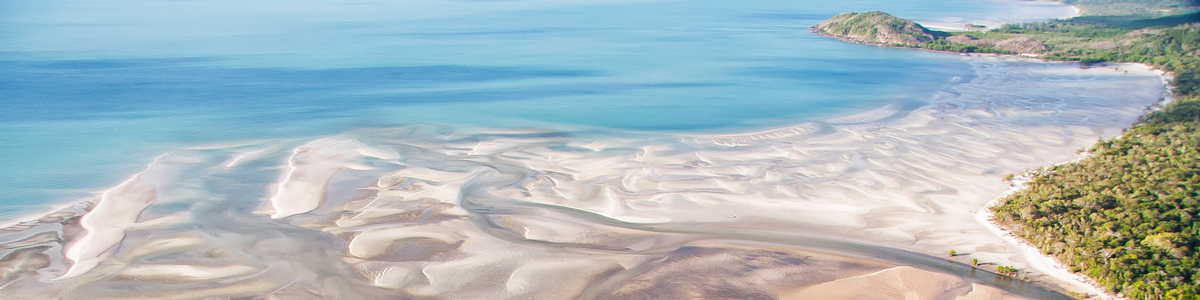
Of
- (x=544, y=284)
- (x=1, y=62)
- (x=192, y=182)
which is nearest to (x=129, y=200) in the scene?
(x=192, y=182)

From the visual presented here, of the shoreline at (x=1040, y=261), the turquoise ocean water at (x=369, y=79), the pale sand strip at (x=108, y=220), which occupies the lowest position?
the shoreline at (x=1040, y=261)

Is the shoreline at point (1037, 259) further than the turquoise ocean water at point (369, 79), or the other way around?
the turquoise ocean water at point (369, 79)

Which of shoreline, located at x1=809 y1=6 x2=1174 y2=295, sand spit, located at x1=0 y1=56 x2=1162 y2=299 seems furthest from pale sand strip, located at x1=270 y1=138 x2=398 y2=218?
shoreline, located at x1=809 y1=6 x2=1174 y2=295

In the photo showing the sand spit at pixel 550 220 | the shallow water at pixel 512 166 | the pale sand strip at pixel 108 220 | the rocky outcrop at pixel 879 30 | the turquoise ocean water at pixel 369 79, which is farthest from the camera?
the rocky outcrop at pixel 879 30

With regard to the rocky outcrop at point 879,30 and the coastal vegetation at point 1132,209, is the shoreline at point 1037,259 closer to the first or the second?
the coastal vegetation at point 1132,209

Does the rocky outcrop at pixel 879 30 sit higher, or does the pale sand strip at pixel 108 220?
the rocky outcrop at pixel 879 30

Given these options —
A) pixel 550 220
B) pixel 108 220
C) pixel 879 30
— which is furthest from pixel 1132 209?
pixel 879 30

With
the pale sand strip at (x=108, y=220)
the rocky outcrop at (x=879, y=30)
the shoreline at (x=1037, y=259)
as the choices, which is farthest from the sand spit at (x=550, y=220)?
the rocky outcrop at (x=879, y=30)

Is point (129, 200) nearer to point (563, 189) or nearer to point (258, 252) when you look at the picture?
point (258, 252)
